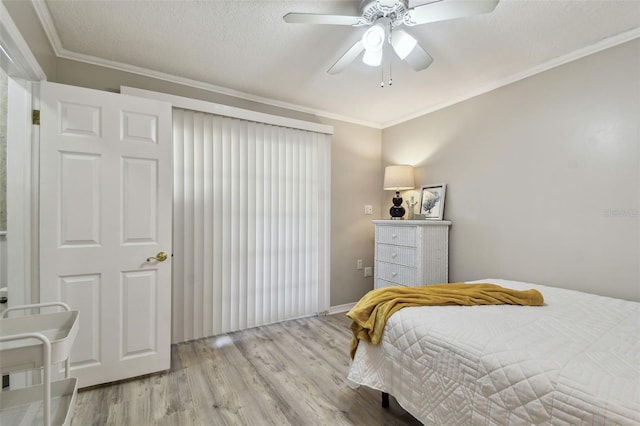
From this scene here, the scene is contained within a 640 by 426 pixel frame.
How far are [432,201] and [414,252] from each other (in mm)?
683

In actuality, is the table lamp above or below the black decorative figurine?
above

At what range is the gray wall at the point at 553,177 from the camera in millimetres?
1979

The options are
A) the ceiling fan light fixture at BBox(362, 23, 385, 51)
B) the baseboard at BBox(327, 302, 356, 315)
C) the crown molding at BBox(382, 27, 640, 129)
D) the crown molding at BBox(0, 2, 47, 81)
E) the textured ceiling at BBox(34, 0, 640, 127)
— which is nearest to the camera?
the crown molding at BBox(0, 2, 47, 81)

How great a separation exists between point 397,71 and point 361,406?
2.49m

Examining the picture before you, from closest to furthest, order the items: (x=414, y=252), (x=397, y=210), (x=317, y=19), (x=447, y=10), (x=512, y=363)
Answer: (x=512, y=363)
(x=447, y=10)
(x=317, y=19)
(x=414, y=252)
(x=397, y=210)

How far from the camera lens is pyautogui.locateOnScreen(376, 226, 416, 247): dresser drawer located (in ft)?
9.62

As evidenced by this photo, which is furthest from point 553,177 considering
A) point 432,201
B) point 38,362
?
point 38,362

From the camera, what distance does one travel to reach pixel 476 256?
2.84 m

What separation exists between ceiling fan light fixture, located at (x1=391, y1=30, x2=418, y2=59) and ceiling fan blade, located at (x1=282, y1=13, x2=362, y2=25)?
230mm

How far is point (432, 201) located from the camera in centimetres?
323

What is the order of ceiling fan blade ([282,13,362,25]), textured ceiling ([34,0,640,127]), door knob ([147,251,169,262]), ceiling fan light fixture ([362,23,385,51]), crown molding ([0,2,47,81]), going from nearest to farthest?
crown molding ([0,2,47,81]) → ceiling fan blade ([282,13,362,25]) → ceiling fan light fixture ([362,23,385,51]) → textured ceiling ([34,0,640,127]) → door knob ([147,251,169,262])

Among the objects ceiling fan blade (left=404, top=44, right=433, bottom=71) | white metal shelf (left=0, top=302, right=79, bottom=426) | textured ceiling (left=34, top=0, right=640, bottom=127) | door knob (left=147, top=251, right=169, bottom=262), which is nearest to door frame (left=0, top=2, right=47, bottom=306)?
textured ceiling (left=34, top=0, right=640, bottom=127)

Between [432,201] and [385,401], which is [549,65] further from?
[385,401]

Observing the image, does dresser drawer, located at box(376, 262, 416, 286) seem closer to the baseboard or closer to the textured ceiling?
the baseboard
